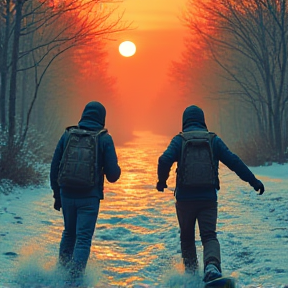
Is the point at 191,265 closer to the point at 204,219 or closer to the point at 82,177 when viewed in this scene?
the point at 204,219

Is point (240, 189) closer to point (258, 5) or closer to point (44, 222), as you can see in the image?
point (44, 222)

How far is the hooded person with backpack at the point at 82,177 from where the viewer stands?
4.54 meters

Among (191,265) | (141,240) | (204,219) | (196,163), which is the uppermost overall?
(196,163)

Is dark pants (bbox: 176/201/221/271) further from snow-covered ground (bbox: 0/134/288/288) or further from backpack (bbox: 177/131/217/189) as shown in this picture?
snow-covered ground (bbox: 0/134/288/288)

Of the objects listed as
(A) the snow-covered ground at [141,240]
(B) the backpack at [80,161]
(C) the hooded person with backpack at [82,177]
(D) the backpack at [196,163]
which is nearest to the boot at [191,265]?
(A) the snow-covered ground at [141,240]

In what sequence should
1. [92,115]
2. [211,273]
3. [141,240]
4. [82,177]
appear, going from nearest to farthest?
[211,273], [82,177], [92,115], [141,240]

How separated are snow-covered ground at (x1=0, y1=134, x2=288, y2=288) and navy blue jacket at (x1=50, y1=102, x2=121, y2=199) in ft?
2.67

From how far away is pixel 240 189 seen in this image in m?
12.0

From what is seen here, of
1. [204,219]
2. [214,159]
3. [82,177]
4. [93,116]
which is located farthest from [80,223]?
[214,159]

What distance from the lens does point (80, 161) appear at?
4.57 m

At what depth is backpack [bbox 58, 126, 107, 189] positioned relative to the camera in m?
4.54

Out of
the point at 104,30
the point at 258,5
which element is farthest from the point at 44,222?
the point at 258,5

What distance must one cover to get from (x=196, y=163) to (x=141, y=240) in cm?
273

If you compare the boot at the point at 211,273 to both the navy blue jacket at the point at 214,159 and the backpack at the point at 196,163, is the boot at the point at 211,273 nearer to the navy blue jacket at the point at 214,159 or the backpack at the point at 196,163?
the navy blue jacket at the point at 214,159
